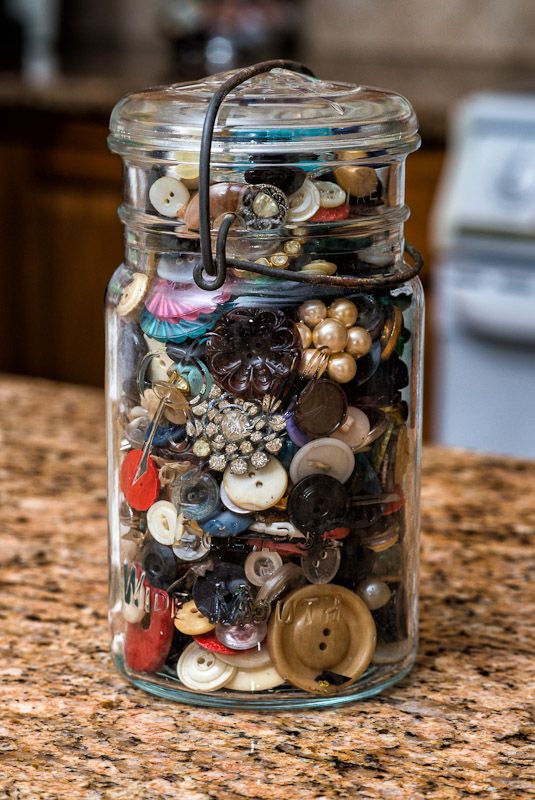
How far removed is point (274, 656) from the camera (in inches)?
22.4

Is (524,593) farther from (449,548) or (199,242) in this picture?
(199,242)

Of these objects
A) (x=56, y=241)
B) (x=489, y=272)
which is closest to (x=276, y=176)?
(x=489, y=272)

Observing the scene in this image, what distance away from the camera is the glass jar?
0.55m

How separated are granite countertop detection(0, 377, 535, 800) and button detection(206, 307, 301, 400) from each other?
0.17m

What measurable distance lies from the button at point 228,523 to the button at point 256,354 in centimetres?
6

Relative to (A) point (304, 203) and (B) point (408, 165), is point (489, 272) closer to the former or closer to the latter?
(B) point (408, 165)

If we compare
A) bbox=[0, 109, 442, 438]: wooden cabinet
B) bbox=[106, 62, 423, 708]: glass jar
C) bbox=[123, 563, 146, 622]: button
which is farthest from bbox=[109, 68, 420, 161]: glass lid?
bbox=[0, 109, 442, 438]: wooden cabinet

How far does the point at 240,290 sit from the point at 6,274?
7.54ft

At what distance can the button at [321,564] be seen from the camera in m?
0.57

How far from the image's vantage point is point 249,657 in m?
0.57

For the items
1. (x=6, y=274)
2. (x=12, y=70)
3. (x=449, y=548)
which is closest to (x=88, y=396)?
(x=449, y=548)

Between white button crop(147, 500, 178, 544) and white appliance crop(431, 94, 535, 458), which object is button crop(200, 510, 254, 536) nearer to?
white button crop(147, 500, 178, 544)

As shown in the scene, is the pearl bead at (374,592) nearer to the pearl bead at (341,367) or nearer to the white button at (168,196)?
the pearl bead at (341,367)

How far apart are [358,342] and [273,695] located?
184 millimetres
